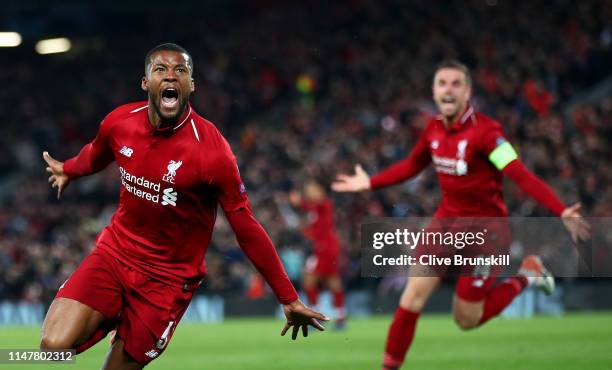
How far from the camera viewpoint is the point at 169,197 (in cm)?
623

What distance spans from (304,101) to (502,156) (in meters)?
18.9

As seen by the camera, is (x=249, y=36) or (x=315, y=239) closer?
(x=315, y=239)

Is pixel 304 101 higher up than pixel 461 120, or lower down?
higher up

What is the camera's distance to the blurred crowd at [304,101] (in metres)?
20.8

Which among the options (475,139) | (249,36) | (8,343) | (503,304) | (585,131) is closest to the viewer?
(475,139)

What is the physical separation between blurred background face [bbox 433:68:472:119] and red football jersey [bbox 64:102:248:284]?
9.84 feet

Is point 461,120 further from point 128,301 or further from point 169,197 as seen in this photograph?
point 128,301

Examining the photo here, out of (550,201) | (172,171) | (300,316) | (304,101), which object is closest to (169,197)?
(172,171)

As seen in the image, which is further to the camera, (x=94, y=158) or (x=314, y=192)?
(x=314, y=192)

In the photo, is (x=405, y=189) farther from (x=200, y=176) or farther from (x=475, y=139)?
Result: (x=200, y=176)

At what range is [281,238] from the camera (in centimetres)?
2117

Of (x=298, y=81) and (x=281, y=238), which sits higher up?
(x=298, y=81)

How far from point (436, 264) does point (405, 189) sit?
1211 cm

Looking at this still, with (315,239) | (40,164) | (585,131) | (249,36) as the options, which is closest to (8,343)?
(315,239)
